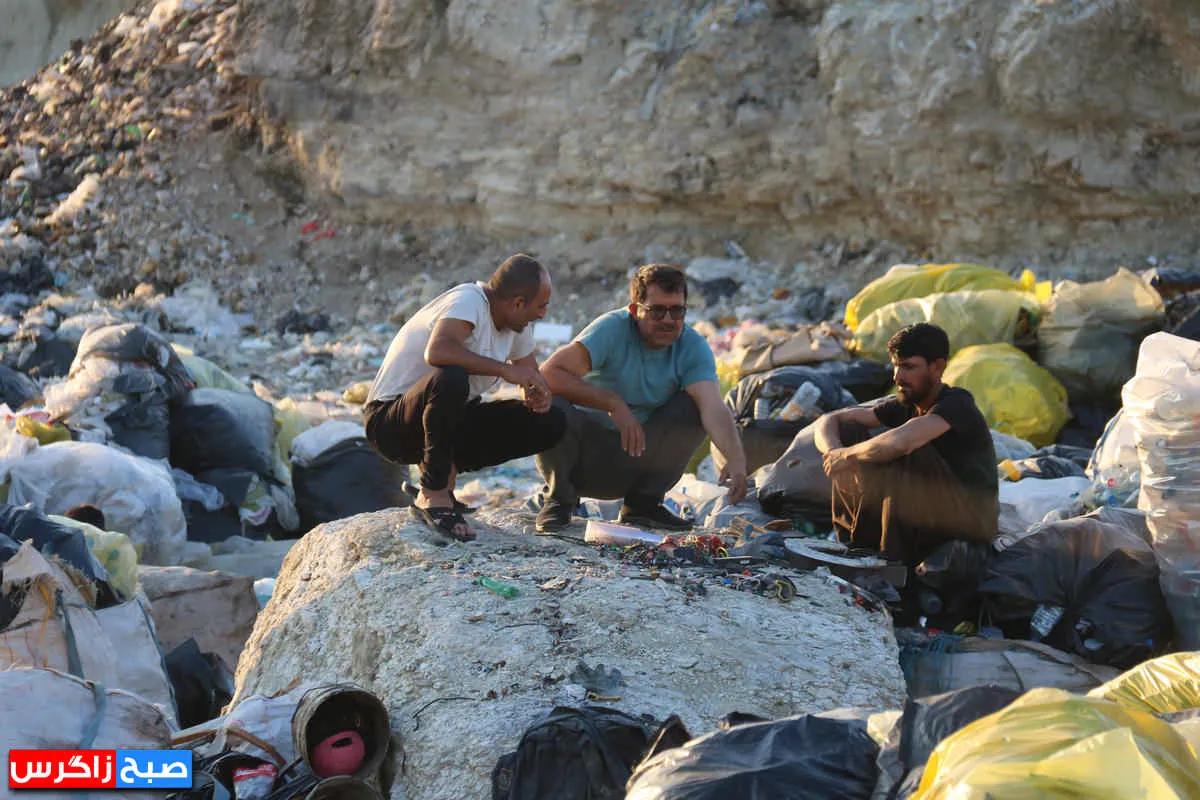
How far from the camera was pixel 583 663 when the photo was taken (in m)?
2.78

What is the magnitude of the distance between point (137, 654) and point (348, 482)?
2.27 meters

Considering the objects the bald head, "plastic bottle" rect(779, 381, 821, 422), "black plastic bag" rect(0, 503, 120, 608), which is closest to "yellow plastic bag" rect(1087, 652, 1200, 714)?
the bald head

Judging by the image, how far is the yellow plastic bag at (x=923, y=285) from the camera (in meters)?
7.22

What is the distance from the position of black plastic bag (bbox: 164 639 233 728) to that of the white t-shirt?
1144mm

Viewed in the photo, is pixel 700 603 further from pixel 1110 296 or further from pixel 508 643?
pixel 1110 296

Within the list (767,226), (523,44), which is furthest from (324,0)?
(767,226)

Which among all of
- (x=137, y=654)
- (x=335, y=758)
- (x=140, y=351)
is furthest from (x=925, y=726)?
(x=140, y=351)

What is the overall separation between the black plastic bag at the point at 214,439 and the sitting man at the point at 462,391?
264 centimetres

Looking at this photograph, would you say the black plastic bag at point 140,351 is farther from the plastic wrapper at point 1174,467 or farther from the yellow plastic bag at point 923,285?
the plastic wrapper at point 1174,467

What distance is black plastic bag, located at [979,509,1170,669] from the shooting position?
3.44m

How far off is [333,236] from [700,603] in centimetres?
970

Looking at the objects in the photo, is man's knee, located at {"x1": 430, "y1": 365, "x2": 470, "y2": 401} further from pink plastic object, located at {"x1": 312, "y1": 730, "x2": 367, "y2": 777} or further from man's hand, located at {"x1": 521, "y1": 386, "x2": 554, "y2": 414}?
pink plastic object, located at {"x1": 312, "y1": 730, "x2": 367, "y2": 777}

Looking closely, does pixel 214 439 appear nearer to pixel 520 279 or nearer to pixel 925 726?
pixel 520 279

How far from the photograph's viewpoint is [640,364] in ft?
13.4
